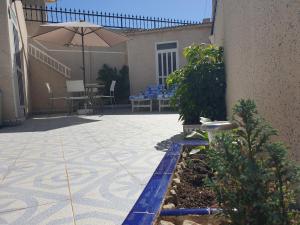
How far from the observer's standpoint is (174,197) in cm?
192

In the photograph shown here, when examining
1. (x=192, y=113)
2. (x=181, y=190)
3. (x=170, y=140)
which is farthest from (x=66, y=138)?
(x=181, y=190)

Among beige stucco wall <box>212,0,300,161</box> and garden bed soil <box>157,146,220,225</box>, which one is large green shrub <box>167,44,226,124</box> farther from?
garden bed soil <box>157,146,220,225</box>

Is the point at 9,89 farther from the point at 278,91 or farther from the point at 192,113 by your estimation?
the point at 278,91

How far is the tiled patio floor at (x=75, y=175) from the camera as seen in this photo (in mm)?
2562

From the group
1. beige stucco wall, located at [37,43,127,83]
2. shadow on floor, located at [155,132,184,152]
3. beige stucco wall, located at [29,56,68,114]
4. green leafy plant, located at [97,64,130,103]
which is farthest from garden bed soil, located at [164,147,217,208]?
beige stucco wall, located at [37,43,127,83]

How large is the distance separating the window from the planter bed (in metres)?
11.1

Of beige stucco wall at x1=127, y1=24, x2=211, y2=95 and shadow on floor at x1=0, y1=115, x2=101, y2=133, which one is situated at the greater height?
beige stucco wall at x1=127, y1=24, x2=211, y2=95

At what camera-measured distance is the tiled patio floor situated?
8.41ft

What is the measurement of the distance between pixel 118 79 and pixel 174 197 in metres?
13.3

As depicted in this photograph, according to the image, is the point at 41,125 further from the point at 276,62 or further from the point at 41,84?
the point at 276,62

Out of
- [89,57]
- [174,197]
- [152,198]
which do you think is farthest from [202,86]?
[89,57]

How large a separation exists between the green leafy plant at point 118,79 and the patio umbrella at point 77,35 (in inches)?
89.4

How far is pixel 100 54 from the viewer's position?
15.4 metres

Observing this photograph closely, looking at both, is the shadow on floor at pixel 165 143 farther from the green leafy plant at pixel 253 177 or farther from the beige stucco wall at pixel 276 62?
the green leafy plant at pixel 253 177
